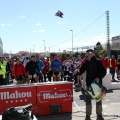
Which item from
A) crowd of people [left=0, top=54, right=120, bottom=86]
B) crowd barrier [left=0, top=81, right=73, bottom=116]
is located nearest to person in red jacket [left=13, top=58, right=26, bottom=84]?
crowd of people [left=0, top=54, right=120, bottom=86]

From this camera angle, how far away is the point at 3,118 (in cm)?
504

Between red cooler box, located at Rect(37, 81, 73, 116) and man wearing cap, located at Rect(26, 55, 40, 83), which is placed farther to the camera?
man wearing cap, located at Rect(26, 55, 40, 83)

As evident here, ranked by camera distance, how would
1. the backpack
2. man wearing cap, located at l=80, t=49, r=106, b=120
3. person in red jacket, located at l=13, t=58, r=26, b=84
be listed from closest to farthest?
the backpack, man wearing cap, located at l=80, t=49, r=106, b=120, person in red jacket, located at l=13, t=58, r=26, b=84

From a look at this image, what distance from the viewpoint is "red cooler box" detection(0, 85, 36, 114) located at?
7703 millimetres

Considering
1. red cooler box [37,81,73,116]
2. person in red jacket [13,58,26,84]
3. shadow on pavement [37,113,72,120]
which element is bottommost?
shadow on pavement [37,113,72,120]

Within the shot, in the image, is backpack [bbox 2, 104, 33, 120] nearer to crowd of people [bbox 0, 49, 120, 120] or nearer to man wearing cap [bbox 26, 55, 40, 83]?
crowd of people [bbox 0, 49, 120, 120]

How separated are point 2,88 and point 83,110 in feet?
8.39

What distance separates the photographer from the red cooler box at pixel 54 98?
8016 mm

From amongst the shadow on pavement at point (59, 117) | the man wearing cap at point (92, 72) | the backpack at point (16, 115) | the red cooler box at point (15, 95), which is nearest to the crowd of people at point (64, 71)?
the man wearing cap at point (92, 72)

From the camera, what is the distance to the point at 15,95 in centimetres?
778

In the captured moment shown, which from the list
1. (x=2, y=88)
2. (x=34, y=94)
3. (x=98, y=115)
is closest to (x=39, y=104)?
(x=34, y=94)

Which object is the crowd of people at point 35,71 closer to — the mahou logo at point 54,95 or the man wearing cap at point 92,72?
the mahou logo at point 54,95

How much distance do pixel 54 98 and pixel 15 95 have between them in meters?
1.10

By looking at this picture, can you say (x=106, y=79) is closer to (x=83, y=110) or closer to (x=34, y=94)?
(x=83, y=110)
